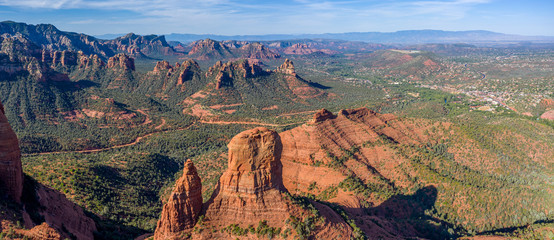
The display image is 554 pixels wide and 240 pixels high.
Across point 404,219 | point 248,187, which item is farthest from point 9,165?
point 404,219

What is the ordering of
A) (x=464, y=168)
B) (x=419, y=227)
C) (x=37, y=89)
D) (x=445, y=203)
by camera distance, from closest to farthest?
(x=419, y=227) < (x=445, y=203) < (x=464, y=168) < (x=37, y=89)

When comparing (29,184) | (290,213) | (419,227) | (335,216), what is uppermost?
(29,184)

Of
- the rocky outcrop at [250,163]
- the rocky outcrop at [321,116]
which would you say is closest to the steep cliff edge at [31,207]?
the rocky outcrop at [250,163]

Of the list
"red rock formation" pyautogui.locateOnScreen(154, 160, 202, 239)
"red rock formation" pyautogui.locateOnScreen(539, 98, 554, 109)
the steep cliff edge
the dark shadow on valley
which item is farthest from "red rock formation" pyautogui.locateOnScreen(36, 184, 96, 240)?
"red rock formation" pyautogui.locateOnScreen(539, 98, 554, 109)

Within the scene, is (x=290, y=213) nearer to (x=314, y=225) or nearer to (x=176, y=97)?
(x=314, y=225)

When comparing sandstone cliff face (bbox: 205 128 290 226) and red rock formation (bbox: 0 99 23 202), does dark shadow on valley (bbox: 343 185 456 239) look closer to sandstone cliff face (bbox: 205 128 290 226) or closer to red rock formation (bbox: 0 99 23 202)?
sandstone cliff face (bbox: 205 128 290 226)

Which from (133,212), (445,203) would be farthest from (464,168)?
(133,212)
